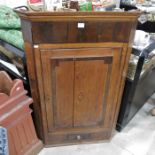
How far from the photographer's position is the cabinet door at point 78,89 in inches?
47.1

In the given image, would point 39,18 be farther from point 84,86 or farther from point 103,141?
point 103,141

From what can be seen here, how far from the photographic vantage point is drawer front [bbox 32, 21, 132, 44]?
107cm

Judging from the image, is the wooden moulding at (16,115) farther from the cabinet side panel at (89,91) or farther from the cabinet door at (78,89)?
the cabinet side panel at (89,91)

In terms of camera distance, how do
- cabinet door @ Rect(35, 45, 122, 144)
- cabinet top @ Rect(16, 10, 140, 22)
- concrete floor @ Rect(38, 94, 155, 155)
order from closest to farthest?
cabinet top @ Rect(16, 10, 140, 22) < cabinet door @ Rect(35, 45, 122, 144) < concrete floor @ Rect(38, 94, 155, 155)

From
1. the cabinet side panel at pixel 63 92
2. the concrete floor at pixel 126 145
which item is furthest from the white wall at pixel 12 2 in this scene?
the concrete floor at pixel 126 145

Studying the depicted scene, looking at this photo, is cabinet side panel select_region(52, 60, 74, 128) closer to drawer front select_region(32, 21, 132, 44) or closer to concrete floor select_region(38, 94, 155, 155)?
drawer front select_region(32, 21, 132, 44)

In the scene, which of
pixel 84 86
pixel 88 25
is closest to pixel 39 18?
pixel 88 25

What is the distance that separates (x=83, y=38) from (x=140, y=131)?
46.0 inches

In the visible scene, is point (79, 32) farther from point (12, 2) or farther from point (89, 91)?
point (12, 2)

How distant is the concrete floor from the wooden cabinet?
9 centimetres

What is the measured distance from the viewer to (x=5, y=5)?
67.7 inches

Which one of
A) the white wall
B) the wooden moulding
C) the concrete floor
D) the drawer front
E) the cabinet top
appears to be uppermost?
the cabinet top

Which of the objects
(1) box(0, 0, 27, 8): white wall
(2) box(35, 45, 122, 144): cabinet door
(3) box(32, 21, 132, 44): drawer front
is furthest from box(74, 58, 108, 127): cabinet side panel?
(1) box(0, 0, 27, 8): white wall

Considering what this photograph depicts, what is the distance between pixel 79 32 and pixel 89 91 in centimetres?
44
